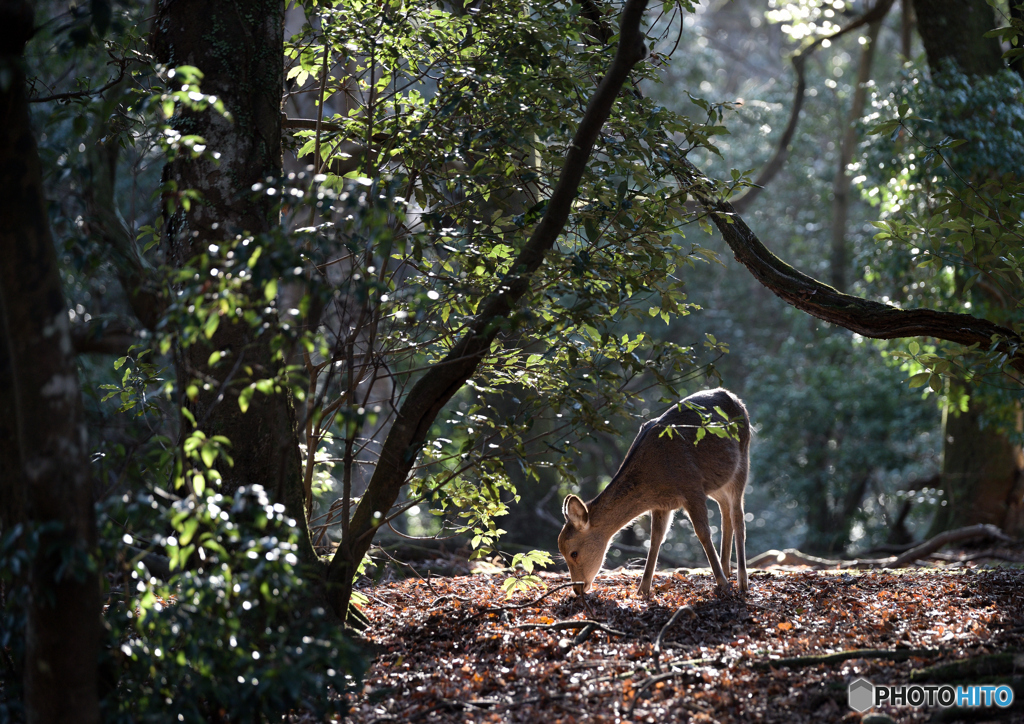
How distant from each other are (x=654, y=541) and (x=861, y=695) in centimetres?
335

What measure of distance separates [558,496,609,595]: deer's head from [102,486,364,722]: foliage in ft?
12.8

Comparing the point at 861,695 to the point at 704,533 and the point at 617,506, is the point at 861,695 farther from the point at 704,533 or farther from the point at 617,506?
the point at 617,506

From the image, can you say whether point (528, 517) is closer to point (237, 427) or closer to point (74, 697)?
point (237, 427)

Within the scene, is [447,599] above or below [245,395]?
below

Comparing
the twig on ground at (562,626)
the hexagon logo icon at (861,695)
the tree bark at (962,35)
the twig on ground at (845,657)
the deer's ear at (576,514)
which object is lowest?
the hexagon logo icon at (861,695)

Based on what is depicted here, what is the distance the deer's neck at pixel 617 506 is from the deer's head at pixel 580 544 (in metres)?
0.09

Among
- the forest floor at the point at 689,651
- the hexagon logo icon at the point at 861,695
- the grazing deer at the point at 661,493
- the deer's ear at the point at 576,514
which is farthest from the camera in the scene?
the deer's ear at the point at 576,514

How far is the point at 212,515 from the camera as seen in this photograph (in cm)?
321

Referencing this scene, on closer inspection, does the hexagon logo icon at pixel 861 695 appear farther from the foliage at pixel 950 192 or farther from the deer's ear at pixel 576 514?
the deer's ear at pixel 576 514

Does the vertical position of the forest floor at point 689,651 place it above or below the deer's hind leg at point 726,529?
below

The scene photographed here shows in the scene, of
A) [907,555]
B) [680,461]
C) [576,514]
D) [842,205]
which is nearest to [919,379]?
[680,461]

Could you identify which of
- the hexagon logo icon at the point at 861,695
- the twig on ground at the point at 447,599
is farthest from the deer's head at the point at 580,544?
the hexagon logo icon at the point at 861,695

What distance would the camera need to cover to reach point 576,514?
736cm

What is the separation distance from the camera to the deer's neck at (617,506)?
291 inches
